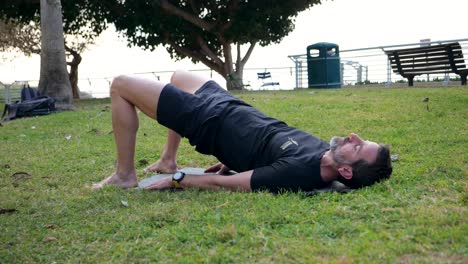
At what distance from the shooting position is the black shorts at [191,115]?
410 centimetres

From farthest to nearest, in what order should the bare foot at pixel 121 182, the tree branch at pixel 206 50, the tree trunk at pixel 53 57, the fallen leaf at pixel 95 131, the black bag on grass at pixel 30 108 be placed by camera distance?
the tree branch at pixel 206 50, the tree trunk at pixel 53 57, the black bag on grass at pixel 30 108, the fallen leaf at pixel 95 131, the bare foot at pixel 121 182

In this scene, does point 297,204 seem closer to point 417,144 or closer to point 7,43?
point 417,144

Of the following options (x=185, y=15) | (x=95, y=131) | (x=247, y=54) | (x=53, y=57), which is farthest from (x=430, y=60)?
(x=247, y=54)

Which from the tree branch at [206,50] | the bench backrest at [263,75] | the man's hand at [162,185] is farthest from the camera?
the bench backrest at [263,75]

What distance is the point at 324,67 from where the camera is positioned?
20453 mm

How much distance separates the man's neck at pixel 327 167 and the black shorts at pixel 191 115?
883 mm

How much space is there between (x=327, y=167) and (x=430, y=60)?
1242 cm

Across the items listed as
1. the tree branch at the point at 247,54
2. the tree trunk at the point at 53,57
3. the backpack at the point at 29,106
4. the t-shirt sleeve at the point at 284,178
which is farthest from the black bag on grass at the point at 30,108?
the tree branch at the point at 247,54

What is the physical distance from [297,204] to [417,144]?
284 centimetres

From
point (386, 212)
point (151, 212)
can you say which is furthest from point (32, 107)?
point (386, 212)

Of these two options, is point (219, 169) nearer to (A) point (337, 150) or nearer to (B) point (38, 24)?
(A) point (337, 150)

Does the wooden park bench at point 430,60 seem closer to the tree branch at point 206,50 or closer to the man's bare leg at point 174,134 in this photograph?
the tree branch at point 206,50

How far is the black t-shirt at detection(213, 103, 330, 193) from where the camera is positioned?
378 cm

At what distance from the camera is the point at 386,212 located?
10.4 ft
